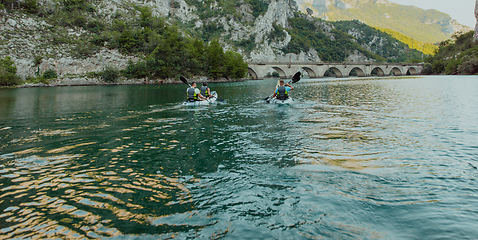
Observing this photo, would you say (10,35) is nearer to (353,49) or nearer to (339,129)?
(339,129)

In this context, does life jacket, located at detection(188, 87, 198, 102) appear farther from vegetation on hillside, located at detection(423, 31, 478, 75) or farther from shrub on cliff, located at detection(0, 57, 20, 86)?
vegetation on hillside, located at detection(423, 31, 478, 75)

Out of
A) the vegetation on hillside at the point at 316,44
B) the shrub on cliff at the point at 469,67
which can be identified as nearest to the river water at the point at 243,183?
the shrub on cliff at the point at 469,67

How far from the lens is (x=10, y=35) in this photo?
65938 millimetres

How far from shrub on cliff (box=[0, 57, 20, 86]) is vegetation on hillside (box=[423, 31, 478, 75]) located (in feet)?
399

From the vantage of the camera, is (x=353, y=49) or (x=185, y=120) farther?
(x=353, y=49)

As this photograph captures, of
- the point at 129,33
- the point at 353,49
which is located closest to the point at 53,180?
the point at 129,33

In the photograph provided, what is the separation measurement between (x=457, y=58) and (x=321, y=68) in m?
48.6

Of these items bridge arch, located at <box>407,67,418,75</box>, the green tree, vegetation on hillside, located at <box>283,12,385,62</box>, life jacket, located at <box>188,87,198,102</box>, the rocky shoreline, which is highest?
vegetation on hillside, located at <box>283,12,385,62</box>

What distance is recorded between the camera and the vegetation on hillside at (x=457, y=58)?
79356 millimetres

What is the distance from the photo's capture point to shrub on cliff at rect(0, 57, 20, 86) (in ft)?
176

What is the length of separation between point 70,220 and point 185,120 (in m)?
10.3

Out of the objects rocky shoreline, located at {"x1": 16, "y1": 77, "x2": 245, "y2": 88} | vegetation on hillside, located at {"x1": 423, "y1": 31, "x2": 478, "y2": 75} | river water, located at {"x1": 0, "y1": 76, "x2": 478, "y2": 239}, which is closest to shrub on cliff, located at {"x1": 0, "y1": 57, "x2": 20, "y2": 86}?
rocky shoreline, located at {"x1": 16, "y1": 77, "x2": 245, "y2": 88}

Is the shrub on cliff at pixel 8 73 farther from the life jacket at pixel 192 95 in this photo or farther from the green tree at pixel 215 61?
the life jacket at pixel 192 95

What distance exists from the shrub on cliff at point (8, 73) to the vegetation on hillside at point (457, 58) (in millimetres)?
121545
